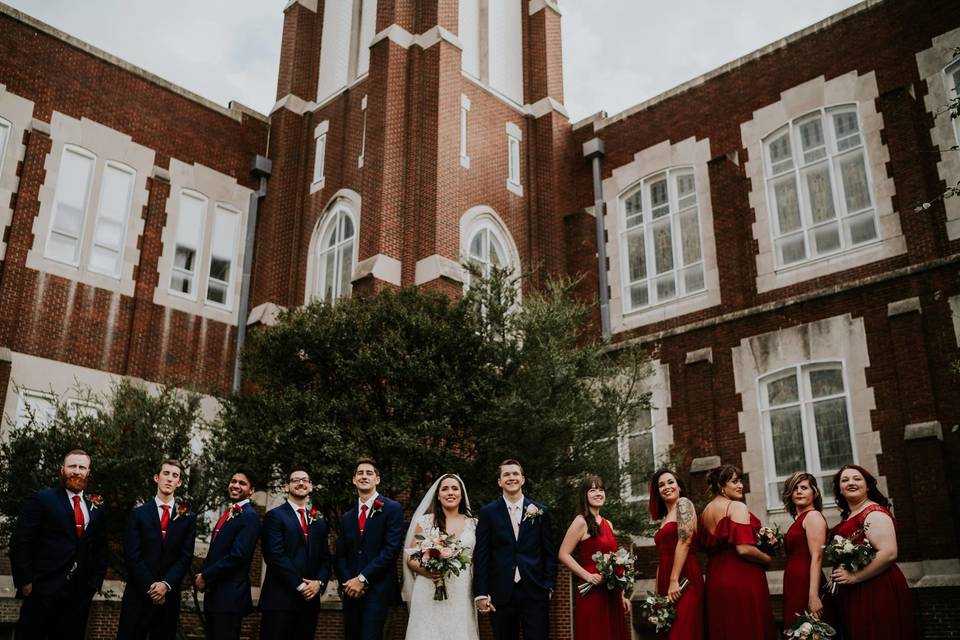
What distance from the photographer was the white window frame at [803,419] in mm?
14266

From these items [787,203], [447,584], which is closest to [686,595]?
[447,584]

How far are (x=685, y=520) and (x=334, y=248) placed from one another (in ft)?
44.9

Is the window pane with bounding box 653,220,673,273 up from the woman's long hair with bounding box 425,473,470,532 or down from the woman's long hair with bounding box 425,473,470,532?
up

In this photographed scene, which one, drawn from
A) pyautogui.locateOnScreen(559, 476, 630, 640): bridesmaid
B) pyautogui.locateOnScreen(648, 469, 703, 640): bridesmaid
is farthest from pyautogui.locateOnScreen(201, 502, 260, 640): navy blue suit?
pyautogui.locateOnScreen(648, 469, 703, 640): bridesmaid

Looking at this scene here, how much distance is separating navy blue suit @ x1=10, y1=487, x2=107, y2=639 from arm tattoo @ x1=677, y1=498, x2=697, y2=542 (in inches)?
189

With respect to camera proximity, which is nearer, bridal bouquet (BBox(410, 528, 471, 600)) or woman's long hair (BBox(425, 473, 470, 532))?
bridal bouquet (BBox(410, 528, 471, 600))

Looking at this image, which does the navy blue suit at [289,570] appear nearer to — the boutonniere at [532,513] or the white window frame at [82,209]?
the boutonniere at [532,513]

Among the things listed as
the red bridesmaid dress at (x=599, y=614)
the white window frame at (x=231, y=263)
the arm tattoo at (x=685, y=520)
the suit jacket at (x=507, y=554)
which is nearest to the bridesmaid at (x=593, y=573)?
the red bridesmaid dress at (x=599, y=614)

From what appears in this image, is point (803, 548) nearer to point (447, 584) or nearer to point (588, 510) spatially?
point (588, 510)

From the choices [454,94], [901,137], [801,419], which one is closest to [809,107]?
[901,137]

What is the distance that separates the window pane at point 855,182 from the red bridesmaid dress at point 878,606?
34.1 feet

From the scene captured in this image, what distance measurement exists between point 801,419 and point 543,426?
6018mm

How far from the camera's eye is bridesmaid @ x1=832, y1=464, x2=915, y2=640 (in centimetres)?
587

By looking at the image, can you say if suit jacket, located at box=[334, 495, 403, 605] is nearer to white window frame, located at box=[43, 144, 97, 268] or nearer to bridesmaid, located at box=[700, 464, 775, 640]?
bridesmaid, located at box=[700, 464, 775, 640]
